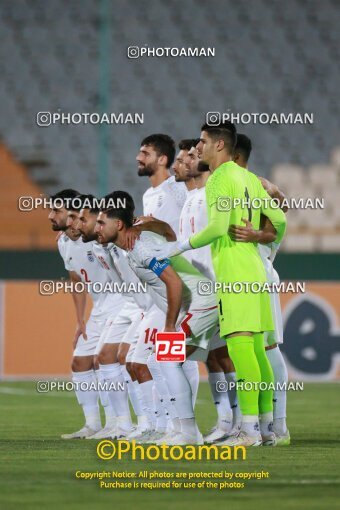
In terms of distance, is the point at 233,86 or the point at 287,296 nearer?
the point at 287,296

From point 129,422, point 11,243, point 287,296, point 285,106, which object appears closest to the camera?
point 129,422

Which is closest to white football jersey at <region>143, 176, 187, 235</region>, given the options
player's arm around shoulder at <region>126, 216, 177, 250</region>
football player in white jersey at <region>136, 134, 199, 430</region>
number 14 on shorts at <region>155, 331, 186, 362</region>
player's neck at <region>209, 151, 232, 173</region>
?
football player in white jersey at <region>136, 134, 199, 430</region>

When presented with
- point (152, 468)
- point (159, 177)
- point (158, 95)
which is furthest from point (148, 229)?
point (158, 95)

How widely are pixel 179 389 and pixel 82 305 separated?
2.18 m

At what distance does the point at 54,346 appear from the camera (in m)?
15.4

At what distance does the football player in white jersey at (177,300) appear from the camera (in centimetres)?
736

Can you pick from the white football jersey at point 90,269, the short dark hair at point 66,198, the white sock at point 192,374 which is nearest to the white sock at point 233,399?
the white sock at point 192,374

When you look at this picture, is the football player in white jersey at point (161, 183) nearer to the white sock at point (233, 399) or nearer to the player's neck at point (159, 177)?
the player's neck at point (159, 177)

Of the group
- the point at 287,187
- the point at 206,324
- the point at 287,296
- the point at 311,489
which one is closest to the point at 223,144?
the point at 206,324

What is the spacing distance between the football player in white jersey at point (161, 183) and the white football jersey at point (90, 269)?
0.67 metres

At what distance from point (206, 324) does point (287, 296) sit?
25.4 ft

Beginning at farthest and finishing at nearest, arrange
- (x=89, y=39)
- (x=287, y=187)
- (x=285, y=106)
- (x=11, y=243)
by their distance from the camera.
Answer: (x=89, y=39) → (x=285, y=106) → (x=287, y=187) → (x=11, y=243)

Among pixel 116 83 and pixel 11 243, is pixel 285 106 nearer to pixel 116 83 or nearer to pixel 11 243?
pixel 116 83

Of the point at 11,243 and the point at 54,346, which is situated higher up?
the point at 11,243
